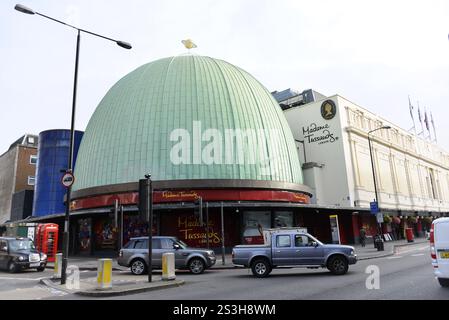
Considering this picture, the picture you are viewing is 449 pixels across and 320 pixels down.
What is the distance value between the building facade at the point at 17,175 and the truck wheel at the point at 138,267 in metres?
64.1

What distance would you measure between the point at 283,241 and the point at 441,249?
6.80m

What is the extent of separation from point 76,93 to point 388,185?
4704 cm

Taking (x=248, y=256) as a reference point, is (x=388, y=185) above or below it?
above

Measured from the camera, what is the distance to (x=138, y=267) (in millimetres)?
18156

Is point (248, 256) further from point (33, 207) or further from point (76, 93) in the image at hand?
point (33, 207)

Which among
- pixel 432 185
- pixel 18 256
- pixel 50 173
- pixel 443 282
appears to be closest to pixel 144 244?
pixel 18 256

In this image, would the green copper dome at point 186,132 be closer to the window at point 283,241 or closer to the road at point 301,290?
the window at point 283,241

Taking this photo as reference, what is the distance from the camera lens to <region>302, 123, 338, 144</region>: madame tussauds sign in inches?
1794

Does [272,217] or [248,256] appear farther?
[272,217]

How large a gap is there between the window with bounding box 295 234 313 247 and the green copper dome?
1539 cm

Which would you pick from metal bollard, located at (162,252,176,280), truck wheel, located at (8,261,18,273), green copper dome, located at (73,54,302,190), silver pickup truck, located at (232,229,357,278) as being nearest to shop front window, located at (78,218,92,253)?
green copper dome, located at (73,54,302,190)

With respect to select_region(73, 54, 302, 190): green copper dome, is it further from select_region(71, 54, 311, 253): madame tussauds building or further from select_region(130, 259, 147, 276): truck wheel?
select_region(130, 259, 147, 276): truck wheel
